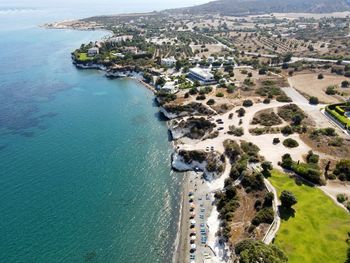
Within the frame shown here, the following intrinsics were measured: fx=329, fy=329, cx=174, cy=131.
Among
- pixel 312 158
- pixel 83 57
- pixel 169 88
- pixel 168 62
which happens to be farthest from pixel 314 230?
pixel 83 57

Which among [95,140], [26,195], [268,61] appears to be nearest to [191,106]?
[95,140]

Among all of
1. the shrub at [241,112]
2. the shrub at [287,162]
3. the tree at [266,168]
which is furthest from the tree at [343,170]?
the shrub at [241,112]

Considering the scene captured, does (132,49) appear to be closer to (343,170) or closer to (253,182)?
(253,182)

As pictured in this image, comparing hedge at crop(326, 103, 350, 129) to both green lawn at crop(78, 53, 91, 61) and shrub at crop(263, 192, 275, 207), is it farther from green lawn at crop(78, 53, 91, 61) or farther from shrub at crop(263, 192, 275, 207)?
green lawn at crop(78, 53, 91, 61)

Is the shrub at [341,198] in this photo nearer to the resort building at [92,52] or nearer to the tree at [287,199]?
the tree at [287,199]

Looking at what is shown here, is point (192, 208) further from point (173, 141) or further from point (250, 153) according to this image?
point (173, 141)

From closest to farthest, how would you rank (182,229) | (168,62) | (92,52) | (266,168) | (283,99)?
(182,229) → (266,168) → (283,99) → (168,62) → (92,52)
